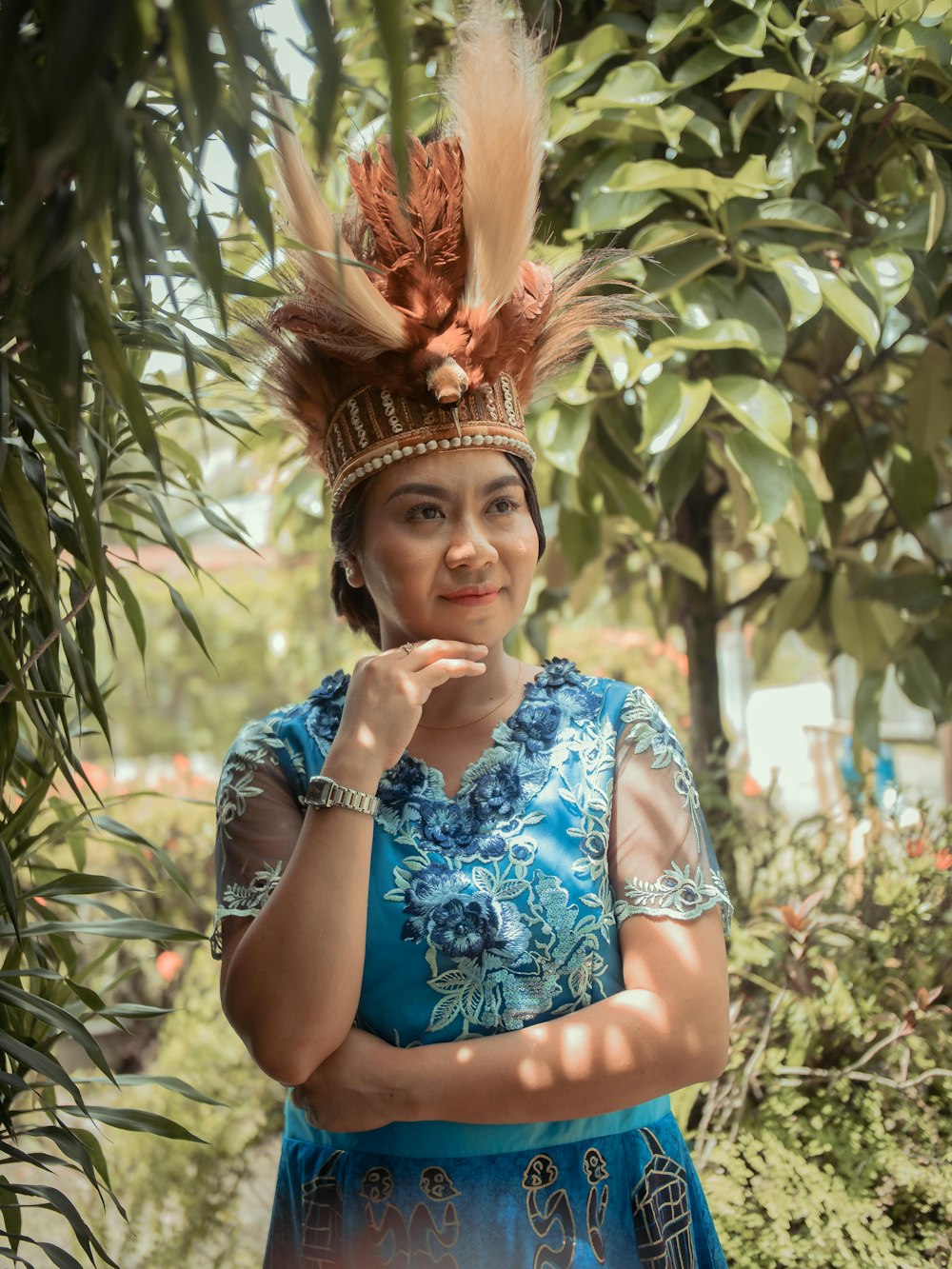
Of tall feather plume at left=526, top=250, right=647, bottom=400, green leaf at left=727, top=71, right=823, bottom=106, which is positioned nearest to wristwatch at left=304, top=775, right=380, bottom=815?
tall feather plume at left=526, top=250, right=647, bottom=400

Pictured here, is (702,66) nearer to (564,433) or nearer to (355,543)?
(564,433)

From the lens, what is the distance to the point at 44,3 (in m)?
0.74

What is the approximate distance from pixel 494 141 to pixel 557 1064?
1.01 metres

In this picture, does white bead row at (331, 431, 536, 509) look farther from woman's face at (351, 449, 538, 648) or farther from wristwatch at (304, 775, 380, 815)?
wristwatch at (304, 775, 380, 815)

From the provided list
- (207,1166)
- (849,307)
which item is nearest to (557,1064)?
(849,307)

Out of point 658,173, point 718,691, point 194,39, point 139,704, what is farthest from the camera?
point 139,704

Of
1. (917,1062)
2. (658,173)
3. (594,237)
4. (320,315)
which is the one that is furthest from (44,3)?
(917,1062)

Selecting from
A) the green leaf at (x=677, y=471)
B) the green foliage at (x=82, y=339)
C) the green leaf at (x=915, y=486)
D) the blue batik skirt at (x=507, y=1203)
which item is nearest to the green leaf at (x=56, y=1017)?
the green foliage at (x=82, y=339)

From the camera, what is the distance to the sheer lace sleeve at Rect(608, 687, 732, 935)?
52.6 inches

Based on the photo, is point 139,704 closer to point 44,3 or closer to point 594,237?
point 594,237

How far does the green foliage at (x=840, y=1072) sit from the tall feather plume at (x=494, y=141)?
133 cm

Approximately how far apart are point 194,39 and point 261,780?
0.93 meters

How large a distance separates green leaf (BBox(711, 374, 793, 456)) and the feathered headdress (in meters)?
0.37

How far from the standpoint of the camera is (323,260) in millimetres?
1386
